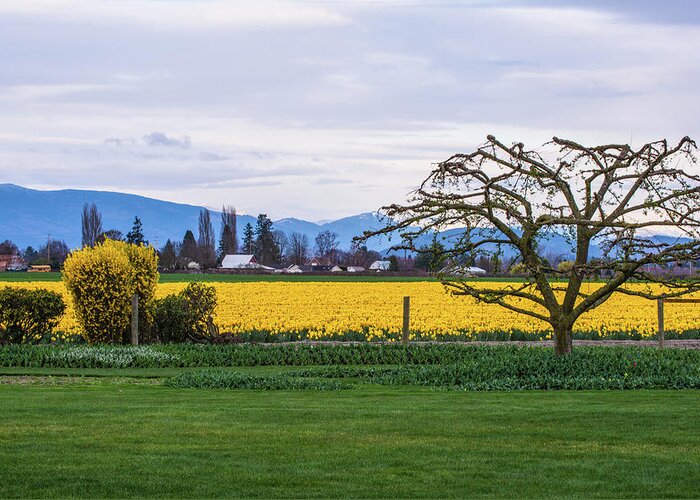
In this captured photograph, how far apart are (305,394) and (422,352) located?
8.38m

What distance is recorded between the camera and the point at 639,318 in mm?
37312

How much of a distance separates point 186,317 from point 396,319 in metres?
8.59

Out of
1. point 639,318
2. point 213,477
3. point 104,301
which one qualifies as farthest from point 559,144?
point 639,318

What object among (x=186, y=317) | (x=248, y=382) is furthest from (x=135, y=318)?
(x=248, y=382)

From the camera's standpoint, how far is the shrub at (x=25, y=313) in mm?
27594

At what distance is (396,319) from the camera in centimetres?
3503

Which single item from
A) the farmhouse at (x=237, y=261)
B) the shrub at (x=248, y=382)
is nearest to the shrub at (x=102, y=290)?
the shrub at (x=248, y=382)

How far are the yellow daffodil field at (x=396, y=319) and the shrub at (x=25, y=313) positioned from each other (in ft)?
8.12

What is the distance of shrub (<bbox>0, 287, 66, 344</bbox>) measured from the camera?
90.5 ft

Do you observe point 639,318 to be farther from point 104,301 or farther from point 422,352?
point 104,301

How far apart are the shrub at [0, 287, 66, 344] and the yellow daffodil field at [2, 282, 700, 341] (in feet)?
8.12

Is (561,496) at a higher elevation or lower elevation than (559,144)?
lower

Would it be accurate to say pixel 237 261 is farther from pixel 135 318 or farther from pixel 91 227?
pixel 135 318

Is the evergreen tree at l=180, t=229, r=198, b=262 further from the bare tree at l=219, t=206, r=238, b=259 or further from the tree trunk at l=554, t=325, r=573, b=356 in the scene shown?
the tree trunk at l=554, t=325, r=573, b=356
